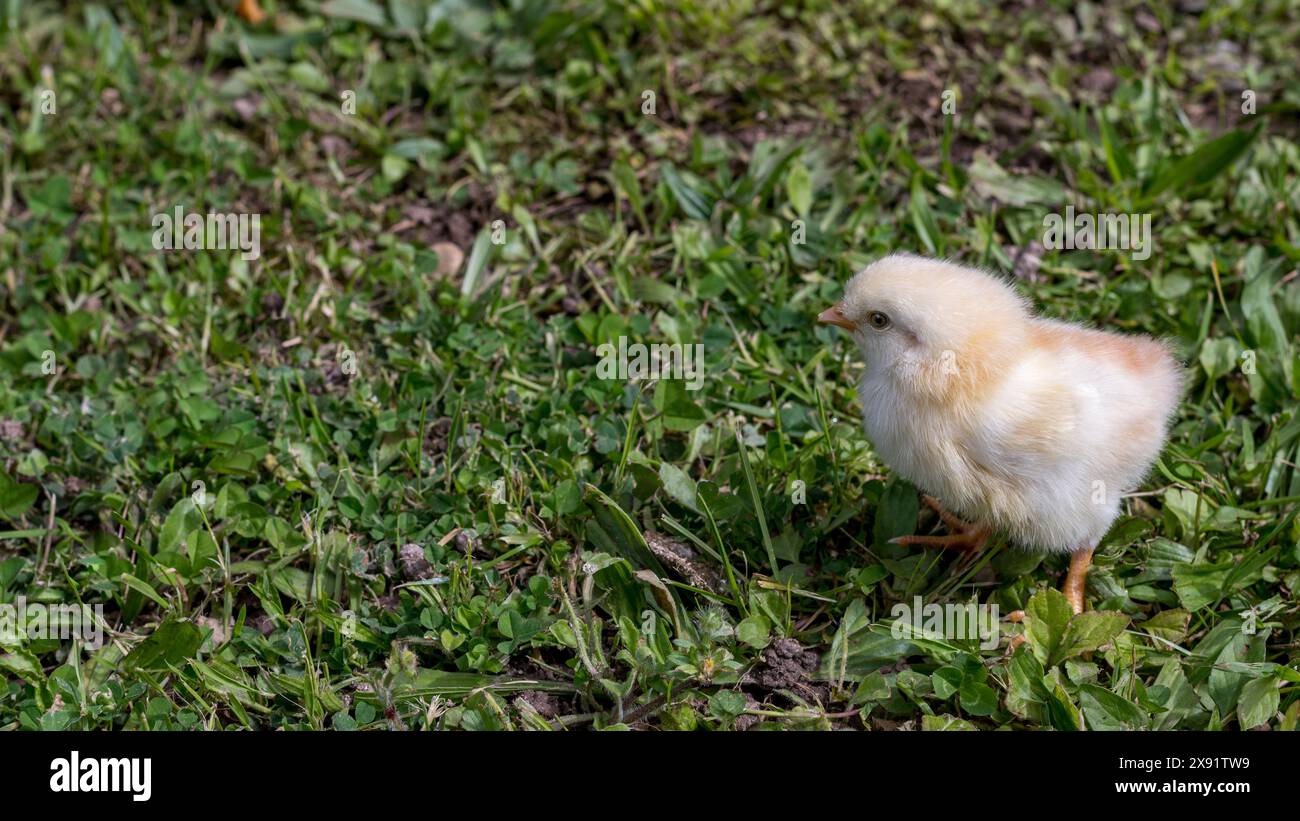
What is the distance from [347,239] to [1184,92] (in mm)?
3762

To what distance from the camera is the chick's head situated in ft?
11.8

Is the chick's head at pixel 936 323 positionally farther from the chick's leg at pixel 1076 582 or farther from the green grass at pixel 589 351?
the chick's leg at pixel 1076 582

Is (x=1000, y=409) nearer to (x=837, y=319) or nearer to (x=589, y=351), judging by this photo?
(x=837, y=319)

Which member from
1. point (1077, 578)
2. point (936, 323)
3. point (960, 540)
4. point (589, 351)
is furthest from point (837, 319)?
point (589, 351)

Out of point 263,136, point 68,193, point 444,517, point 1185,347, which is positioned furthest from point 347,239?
point 1185,347

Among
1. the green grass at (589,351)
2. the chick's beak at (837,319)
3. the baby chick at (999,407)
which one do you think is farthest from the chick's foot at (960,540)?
the chick's beak at (837,319)

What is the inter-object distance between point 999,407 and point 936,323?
0.29 metres

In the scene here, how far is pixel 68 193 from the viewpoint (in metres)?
5.40

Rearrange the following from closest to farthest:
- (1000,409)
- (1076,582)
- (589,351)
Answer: (1000,409) < (1076,582) < (589,351)

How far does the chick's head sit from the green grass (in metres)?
0.54

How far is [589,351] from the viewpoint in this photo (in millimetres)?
4762

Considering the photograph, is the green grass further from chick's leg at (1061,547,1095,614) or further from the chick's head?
the chick's head

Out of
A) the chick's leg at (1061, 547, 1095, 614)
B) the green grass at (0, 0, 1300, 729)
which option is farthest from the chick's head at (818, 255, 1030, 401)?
the chick's leg at (1061, 547, 1095, 614)
